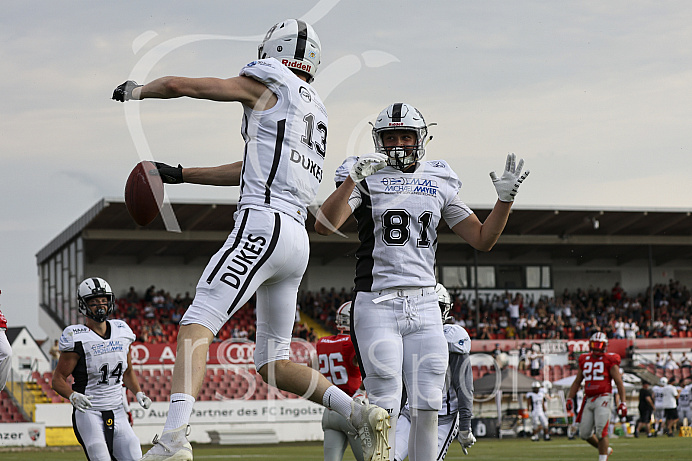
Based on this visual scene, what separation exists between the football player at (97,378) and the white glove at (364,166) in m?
4.39

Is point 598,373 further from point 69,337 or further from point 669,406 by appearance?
point 669,406

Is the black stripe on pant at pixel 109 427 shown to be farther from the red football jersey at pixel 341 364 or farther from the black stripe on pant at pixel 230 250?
the black stripe on pant at pixel 230 250

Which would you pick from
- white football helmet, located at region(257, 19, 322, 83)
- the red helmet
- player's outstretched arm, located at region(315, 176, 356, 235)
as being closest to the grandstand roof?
the red helmet

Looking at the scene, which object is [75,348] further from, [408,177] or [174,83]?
[174,83]

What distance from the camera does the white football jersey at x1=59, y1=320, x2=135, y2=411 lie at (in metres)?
9.20

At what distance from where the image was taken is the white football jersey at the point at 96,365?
9.20 m

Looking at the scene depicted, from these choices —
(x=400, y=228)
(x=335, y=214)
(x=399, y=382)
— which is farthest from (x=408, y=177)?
(x=399, y=382)

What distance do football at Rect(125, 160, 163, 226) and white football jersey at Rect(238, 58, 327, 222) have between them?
49 cm

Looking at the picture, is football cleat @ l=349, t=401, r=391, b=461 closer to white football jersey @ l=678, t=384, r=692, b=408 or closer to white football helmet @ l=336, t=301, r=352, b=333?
white football helmet @ l=336, t=301, r=352, b=333

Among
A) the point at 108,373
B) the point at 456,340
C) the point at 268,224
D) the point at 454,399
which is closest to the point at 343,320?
the point at 456,340

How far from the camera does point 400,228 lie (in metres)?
6.16

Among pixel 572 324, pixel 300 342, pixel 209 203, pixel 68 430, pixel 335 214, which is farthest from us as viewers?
pixel 572 324

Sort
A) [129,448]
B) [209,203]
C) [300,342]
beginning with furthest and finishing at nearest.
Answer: [209,203]
[300,342]
[129,448]

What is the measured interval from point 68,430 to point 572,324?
68.9ft
